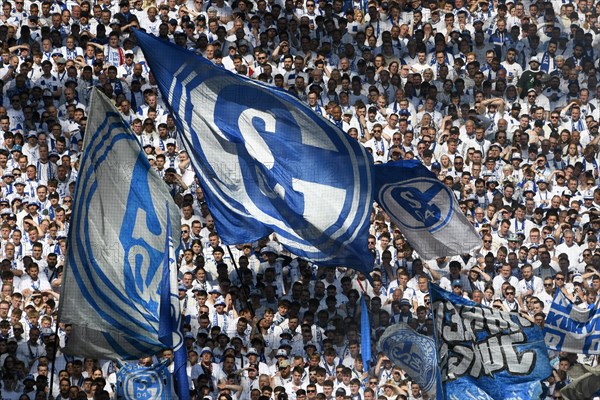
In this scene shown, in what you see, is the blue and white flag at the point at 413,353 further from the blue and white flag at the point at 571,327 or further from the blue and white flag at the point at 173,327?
the blue and white flag at the point at 173,327

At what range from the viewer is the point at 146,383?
1516cm

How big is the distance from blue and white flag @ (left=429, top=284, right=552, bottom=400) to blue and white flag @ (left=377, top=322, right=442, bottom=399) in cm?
61

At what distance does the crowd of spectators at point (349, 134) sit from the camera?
1702 cm

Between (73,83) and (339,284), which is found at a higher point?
(73,83)

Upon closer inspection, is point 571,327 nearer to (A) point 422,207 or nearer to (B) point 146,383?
(A) point 422,207

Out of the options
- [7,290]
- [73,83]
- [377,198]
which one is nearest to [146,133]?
[73,83]

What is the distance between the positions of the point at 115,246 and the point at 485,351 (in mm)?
3141

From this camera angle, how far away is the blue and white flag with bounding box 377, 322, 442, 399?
15.7m

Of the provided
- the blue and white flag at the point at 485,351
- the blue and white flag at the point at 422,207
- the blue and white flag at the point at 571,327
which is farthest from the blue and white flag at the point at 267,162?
the blue and white flag at the point at 571,327

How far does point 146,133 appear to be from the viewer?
770 inches

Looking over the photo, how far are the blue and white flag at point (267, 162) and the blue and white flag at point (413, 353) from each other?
3.73 feet

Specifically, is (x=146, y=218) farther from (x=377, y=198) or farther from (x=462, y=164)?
(x=462, y=164)

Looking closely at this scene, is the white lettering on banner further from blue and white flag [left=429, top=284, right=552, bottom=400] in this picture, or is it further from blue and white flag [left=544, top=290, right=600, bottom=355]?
blue and white flag [left=544, top=290, right=600, bottom=355]

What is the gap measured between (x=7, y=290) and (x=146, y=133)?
2891 mm
